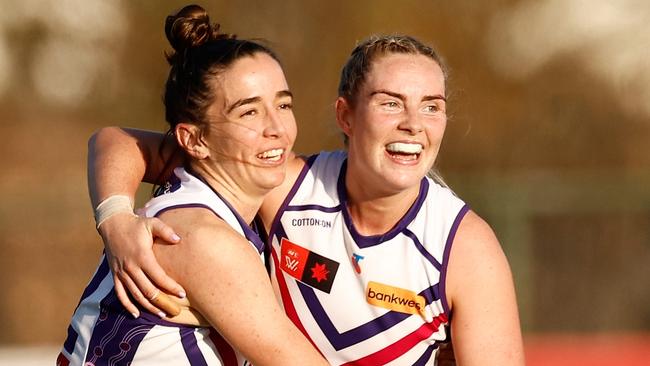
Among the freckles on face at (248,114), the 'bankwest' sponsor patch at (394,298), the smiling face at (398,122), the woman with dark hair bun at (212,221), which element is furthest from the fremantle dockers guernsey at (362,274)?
the freckles on face at (248,114)

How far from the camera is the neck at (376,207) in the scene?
2.70 meters

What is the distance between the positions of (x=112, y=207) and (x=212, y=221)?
35 centimetres

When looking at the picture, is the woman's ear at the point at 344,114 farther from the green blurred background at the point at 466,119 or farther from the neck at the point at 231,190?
the green blurred background at the point at 466,119

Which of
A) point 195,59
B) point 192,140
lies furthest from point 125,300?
point 195,59

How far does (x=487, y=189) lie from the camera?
24.6 feet

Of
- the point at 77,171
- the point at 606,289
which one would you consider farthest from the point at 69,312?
the point at 606,289

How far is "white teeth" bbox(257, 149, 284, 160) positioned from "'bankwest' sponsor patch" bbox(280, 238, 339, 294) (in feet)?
1.48

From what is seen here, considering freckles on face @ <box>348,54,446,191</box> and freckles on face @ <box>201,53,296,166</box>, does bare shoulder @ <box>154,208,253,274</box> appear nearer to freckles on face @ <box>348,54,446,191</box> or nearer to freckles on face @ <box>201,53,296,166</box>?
freckles on face @ <box>201,53,296,166</box>

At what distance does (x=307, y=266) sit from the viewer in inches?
109

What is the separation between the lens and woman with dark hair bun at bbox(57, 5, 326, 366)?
2.16 m

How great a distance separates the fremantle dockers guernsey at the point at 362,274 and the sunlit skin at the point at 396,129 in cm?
6

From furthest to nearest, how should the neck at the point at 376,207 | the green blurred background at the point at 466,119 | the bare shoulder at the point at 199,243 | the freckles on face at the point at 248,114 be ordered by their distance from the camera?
the green blurred background at the point at 466,119
the neck at the point at 376,207
the freckles on face at the point at 248,114
the bare shoulder at the point at 199,243

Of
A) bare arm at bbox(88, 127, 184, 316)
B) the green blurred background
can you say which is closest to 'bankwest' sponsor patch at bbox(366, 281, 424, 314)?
bare arm at bbox(88, 127, 184, 316)

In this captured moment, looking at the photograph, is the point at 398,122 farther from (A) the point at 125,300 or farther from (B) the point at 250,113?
(A) the point at 125,300
